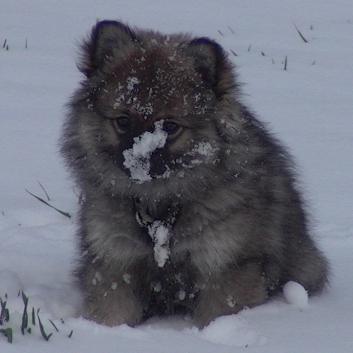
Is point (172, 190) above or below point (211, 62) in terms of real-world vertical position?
below

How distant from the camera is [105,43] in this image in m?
3.88

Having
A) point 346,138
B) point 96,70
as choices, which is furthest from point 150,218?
point 346,138

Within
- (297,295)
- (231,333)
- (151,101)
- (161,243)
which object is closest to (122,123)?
(151,101)

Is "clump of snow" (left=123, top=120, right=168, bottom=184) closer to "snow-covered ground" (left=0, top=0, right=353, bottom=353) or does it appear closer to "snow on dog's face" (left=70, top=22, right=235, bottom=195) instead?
"snow on dog's face" (left=70, top=22, right=235, bottom=195)

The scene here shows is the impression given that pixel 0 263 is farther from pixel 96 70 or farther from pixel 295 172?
pixel 295 172

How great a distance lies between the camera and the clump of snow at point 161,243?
372 cm

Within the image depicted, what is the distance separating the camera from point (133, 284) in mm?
3859

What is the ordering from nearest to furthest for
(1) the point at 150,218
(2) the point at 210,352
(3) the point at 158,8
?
(2) the point at 210,352
(1) the point at 150,218
(3) the point at 158,8

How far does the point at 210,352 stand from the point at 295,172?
1.47m

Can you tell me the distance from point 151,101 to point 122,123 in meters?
0.18

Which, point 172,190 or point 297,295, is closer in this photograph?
point 172,190

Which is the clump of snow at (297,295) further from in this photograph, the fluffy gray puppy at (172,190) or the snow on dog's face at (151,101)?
the snow on dog's face at (151,101)

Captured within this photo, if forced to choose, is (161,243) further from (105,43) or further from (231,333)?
(105,43)

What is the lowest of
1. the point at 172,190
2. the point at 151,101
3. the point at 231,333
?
the point at 231,333
